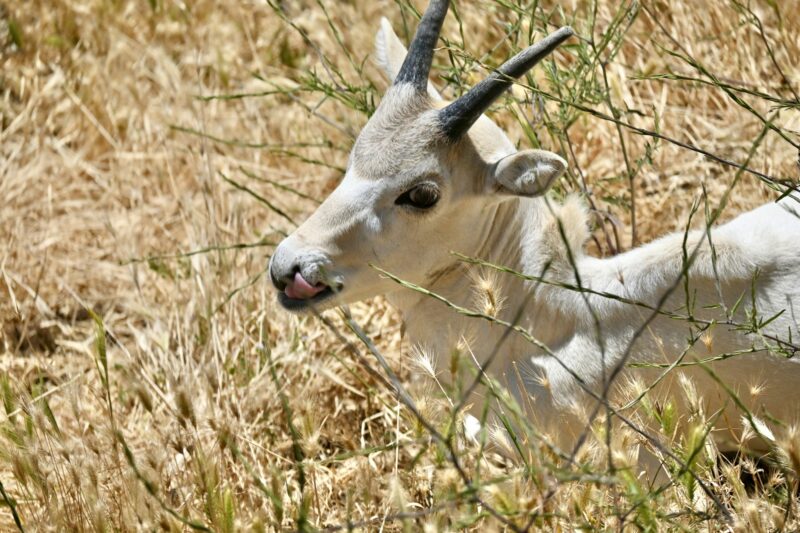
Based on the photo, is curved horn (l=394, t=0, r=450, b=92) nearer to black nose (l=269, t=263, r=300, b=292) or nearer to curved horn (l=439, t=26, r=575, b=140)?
curved horn (l=439, t=26, r=575, b=140)

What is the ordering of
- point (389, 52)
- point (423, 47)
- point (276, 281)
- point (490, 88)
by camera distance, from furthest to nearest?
point (389, 52)
point (423, 47)
point (276, 281)
point (490, 88)

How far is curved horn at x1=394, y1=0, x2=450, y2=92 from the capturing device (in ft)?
11.8

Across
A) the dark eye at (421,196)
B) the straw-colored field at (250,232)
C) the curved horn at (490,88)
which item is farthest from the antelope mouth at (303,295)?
the curved horn at (490,88)

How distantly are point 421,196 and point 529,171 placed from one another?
36 cm

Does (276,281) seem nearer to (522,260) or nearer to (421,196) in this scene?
(421,196)

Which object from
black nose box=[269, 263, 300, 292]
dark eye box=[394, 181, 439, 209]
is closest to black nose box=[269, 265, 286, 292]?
black nose box=[269, 263, 300, 292]

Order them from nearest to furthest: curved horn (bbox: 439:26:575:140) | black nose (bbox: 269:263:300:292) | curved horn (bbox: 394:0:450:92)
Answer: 1. curved horn (bbox: 439:26:575:140)
2. black nose (bbox: 269:263:300:292)
3. curved horn (bbox: 394:0:450:92)

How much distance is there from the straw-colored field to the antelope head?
0.33 m

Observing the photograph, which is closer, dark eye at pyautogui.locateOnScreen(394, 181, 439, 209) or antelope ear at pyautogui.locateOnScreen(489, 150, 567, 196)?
antelope ear at pyautogui.locateOnScreen(489, 150, 567, 196)

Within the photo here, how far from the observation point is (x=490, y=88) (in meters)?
3.37

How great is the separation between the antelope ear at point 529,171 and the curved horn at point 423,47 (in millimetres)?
416

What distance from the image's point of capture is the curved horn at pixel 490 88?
3.32 meters

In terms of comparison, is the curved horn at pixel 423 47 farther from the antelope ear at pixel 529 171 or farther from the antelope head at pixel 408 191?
the antelope ear at pixel 529 171

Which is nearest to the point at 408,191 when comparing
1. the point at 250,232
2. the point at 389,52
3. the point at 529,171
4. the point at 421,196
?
the point at 421,196
